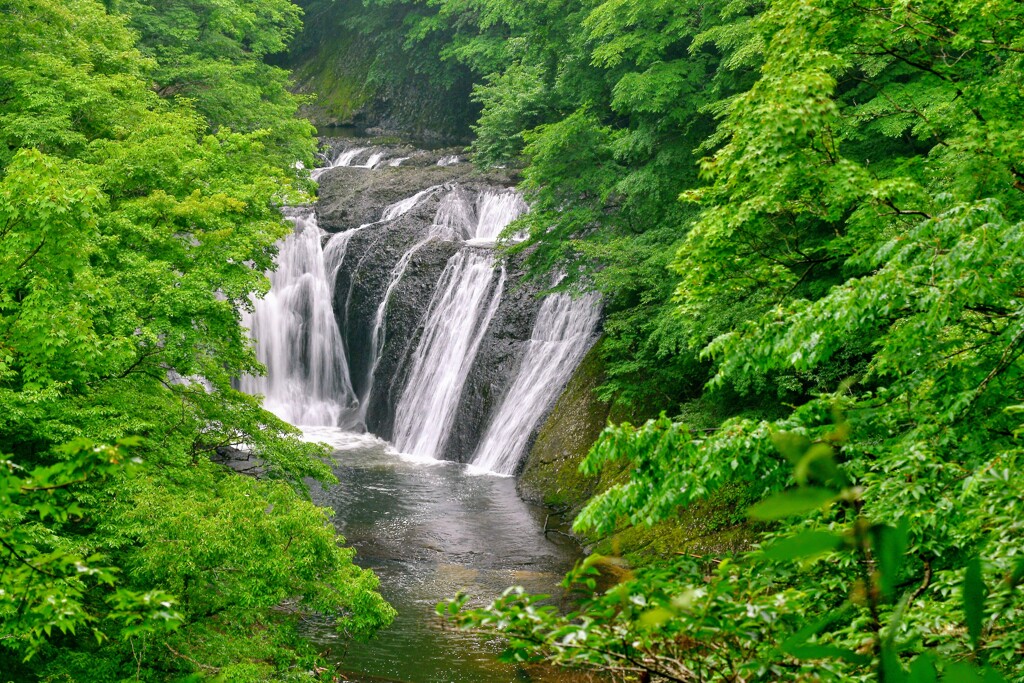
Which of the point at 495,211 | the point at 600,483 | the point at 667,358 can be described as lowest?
the point at 600,483

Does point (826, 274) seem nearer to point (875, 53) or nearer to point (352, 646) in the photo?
point (875, 53)

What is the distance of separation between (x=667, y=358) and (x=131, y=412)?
862cm

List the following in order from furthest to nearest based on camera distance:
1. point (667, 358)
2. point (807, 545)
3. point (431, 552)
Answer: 1. point (667, 358)
2. point (431, 552)
3. point (807, 545)

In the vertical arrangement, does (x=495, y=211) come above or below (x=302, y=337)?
above

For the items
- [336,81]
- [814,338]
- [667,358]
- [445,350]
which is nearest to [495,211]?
[445,350]

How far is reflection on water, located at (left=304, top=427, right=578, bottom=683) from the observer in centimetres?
919

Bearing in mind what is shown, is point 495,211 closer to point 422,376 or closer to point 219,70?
point 422,376

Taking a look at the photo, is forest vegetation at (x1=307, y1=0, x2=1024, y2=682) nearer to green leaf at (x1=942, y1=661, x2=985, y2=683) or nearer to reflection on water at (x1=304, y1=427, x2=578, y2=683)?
green leaf at (x1=942, y1=661, x2=985, y2=683)

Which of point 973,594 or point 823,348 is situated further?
point 823,348

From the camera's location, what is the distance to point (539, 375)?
17891mm

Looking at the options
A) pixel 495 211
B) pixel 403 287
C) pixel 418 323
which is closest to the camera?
pixel 418 323

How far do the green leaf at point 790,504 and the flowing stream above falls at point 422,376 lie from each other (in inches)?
346

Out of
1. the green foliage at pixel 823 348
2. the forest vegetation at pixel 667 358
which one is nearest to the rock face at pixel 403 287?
the forest vegetation at pixel 667 358

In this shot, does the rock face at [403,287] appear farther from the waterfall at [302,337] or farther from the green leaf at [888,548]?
the green leaf at [888,548]
